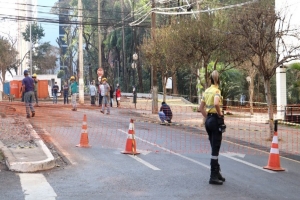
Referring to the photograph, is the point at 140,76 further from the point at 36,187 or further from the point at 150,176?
the point at 36,187

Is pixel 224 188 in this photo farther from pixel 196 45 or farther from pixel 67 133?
pixel 196 45

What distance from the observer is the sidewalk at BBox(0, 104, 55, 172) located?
9.99 metres

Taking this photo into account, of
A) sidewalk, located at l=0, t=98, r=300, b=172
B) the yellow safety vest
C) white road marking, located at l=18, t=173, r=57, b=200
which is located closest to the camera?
white road marking, located at l=18, t=173, r=57, b=200

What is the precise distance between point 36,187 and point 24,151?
3.30 m

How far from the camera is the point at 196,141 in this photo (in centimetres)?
1750

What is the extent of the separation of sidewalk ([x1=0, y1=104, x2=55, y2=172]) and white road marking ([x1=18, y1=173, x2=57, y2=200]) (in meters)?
0.34

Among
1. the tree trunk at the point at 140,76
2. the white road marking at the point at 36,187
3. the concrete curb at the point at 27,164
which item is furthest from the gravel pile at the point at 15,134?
the tree trunk at the point at 140,76

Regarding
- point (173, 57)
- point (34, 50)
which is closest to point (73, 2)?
point (34, 50)

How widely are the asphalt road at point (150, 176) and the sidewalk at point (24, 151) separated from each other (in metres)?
0.24

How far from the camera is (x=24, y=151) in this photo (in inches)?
464

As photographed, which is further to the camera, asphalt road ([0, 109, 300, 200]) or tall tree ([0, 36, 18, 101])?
tall tree ([0, 36, 18, 101])

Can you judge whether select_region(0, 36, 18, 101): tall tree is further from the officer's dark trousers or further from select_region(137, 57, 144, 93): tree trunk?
the officer's dark trousers

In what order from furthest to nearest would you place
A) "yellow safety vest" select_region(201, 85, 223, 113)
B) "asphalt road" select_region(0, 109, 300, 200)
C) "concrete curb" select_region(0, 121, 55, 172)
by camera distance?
1. "concrete curb" select_region(0, 121, 55, 172)
2. "yellow safety vest" select_region(201, 85, 223, 113)
3. "asphalt road" select_region(0, 109, 300, 200)

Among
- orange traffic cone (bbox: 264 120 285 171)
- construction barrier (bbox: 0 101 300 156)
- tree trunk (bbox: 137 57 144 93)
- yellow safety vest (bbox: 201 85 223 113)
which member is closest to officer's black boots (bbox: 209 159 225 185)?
yellow safety vest (bbox: 201 85 223 113)
